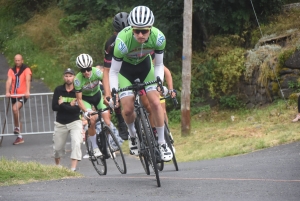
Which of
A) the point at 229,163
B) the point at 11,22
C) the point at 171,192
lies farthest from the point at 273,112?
the point at 11,22

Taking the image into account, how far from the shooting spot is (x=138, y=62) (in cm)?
1037

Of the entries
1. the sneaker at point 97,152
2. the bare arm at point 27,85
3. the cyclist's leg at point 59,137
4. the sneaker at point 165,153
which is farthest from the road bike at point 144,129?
the bare arm at point 27,85

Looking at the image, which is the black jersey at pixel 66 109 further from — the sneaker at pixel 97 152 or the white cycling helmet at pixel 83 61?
the white cycling helmet at pixel 83 61

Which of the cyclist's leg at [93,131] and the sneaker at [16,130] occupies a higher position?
the cyclist's leg at [93,131]

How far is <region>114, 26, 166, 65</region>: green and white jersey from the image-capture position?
9.81m

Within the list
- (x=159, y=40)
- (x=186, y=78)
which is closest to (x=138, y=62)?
(x=159, y=40)

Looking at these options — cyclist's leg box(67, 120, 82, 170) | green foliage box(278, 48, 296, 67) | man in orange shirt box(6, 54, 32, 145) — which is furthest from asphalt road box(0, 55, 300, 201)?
man in orange shirt box(6, 54, 32, 145)

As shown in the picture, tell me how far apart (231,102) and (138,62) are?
998 centimetres

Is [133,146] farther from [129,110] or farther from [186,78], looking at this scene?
[186,78]

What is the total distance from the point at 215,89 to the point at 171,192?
38.4ft

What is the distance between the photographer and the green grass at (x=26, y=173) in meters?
10.2

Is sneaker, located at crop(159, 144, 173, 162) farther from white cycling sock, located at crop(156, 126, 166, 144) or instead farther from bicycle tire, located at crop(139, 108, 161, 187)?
bicycle tire, located at crop(139, 108, 161, 187)

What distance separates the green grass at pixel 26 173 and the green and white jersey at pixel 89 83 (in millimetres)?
2270

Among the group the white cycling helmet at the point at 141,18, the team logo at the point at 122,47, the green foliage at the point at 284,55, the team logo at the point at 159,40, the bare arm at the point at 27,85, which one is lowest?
the bare arm at the point at 27,85
